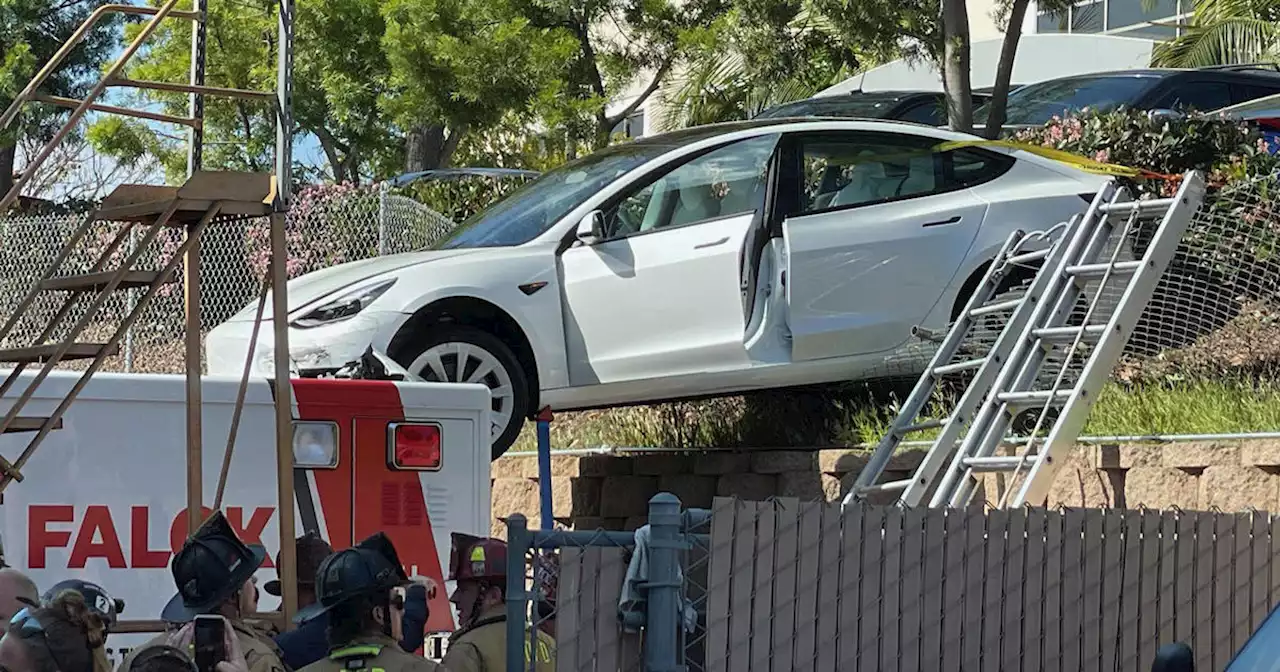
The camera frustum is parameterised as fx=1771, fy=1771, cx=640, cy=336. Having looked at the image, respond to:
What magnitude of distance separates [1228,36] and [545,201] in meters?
14.4

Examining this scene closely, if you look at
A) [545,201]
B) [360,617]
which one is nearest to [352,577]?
[360,617]

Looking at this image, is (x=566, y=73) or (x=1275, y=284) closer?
(x=1275, y=284)

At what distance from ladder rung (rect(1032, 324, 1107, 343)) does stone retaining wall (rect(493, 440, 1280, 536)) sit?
0.76 m

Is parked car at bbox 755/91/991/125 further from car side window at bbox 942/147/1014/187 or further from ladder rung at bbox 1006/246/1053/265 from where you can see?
ladder rung at bbox 1006/246/1053/265

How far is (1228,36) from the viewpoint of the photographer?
2139 centimetres

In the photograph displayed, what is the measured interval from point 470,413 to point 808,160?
10.0 ft

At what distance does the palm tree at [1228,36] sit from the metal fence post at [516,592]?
57.5ft

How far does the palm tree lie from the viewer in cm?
2031

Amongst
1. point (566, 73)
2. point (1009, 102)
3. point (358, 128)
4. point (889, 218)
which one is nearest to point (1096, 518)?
point (889, 218)

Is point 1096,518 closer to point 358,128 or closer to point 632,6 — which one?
point 632,6

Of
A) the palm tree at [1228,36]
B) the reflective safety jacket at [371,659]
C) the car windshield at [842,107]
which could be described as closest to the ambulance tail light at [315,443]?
the reflective safety jacket at [371,659]

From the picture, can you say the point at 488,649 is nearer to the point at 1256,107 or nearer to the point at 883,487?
the point at 883,487

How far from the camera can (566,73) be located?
21.1 meters

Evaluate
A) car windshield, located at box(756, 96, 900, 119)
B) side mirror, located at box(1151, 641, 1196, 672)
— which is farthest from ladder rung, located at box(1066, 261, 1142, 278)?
car windshield, located at box(756, 96, 900, 119)
